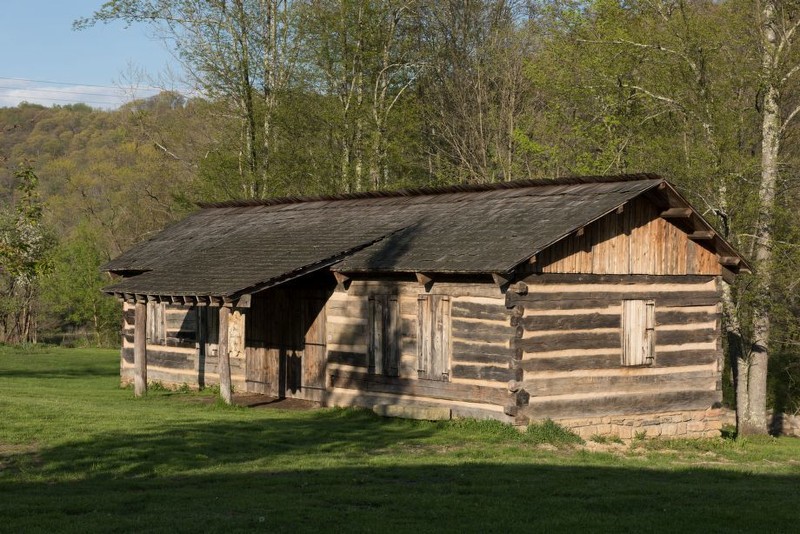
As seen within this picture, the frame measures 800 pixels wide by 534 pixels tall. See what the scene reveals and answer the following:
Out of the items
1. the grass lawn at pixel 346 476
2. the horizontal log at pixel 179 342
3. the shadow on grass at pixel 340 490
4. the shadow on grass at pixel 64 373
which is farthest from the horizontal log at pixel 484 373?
the shadow on grass at pixel 64 373

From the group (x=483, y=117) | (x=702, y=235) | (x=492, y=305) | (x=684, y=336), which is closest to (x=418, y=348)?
(x=492, y=305)

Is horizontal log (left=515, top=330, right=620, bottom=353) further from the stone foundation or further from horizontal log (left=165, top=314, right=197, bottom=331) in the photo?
horizontal log (left=165, top=314, right=197, bottom=331)

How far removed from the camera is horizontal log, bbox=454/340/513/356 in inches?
726

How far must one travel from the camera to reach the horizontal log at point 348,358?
2100cm

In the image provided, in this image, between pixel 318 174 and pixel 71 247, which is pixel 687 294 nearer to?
pixel 318 174

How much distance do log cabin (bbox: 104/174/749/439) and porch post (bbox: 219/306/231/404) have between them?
37 mm

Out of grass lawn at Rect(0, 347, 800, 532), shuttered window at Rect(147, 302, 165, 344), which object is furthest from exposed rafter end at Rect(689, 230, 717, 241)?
shuttered window at Rect(147, 302, 165, 344)

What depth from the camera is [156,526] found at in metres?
10.2

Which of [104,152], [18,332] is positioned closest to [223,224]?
[18,332]

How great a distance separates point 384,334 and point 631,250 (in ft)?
16.2

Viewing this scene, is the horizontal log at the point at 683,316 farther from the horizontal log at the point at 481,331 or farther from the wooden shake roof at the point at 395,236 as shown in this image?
the horizontal log at the point at 481,331

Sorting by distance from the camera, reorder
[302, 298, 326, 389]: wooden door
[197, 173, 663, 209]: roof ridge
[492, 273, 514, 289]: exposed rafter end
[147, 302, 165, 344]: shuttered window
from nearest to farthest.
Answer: [492, 273, 514, 289]: exposed rafter end
[197, 173, 663, 209]: roof ridge
[302, 298, 326, 389]: wooden door
[147, 302, 165, 344]: shuttered window

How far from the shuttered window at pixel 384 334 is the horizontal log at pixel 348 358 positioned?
22cm

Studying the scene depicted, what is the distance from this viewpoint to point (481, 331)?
1880 centimetres
